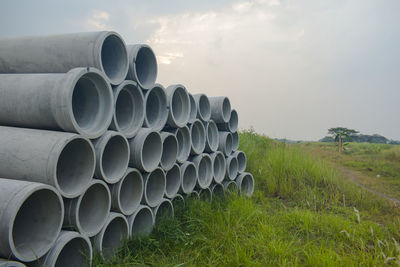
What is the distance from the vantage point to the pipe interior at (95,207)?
2.49 metres

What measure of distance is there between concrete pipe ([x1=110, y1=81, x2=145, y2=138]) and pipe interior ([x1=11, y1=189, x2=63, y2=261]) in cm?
109

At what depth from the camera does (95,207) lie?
2568mm

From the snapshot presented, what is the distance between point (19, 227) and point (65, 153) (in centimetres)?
61

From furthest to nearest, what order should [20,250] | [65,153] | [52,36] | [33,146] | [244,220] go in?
[244,220] → [52,36] → [65,153] → [33,146] → [20,250]

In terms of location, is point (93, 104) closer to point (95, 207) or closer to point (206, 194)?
point (95, 207)

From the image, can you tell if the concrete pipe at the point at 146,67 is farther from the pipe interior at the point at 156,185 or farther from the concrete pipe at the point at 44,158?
the concrete pipe at the point at 44,158

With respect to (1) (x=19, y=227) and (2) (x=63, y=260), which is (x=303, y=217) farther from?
(1) (x=19, y=227)

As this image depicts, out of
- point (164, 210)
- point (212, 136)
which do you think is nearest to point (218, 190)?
point (212, 136)

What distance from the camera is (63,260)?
92.3 inches

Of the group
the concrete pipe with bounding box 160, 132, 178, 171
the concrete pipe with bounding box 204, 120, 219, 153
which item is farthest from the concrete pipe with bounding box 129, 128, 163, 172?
the concrete pipe with bounding box 204, 120, 219, 153

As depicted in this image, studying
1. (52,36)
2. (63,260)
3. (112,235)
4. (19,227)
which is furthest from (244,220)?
(52,36)

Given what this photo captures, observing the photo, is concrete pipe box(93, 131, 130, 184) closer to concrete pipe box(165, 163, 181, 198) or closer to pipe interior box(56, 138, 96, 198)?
pipe interior box(56, 138, 96, 198)

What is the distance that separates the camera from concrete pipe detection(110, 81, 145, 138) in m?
3.00

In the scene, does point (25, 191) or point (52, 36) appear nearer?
point (25, 191)
